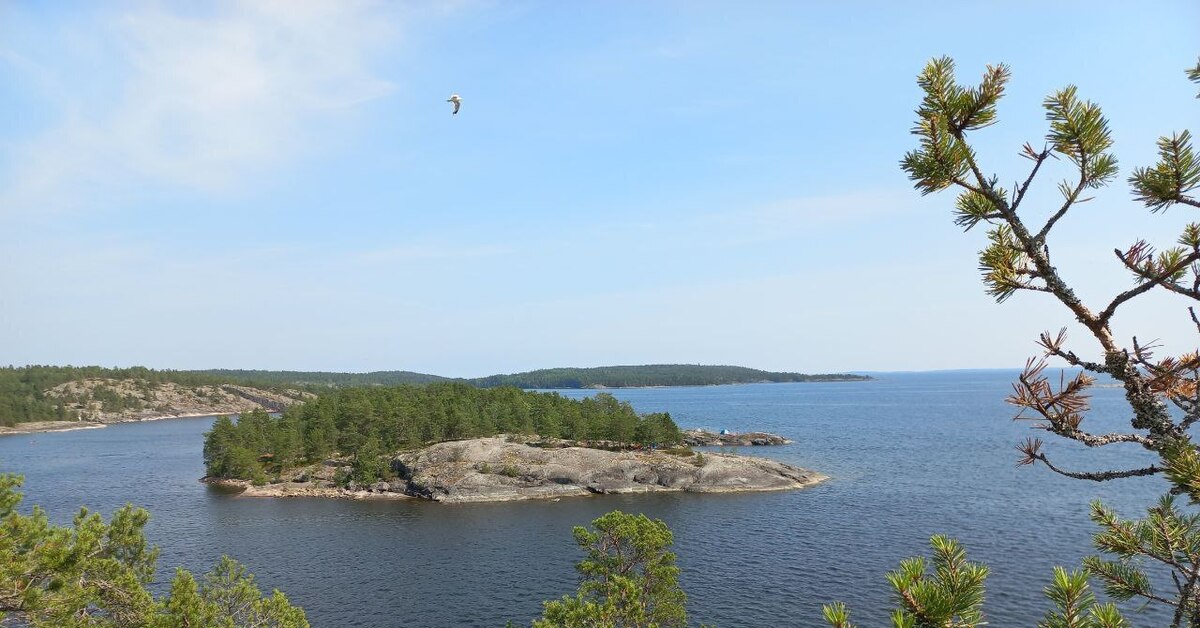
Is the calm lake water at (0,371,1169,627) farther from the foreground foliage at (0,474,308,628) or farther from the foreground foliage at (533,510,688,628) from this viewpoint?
the foreground foliage at (0,474,308,628)

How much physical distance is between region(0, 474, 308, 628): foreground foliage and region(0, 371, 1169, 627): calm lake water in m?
20.3

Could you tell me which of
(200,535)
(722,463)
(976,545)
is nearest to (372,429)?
(200,535)

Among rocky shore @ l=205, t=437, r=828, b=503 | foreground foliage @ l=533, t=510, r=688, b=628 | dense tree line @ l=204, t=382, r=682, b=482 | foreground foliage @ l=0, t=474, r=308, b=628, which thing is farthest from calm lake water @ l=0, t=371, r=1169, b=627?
foreground foliage @ l=0, t=474, r=308, b=628

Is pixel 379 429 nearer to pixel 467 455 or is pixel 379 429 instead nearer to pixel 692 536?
pixel 467 455

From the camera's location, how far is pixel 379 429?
344ft

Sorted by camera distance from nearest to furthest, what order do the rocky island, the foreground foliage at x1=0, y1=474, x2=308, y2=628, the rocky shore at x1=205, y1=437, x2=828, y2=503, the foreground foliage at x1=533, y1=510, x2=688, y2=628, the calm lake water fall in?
the foreground foliage at x1=0, y1=474, x2=308, y2=628 → the foreground foliage at x1=533, y1=510, x2=688, y2=628 → the calm lake water → the rocky shore at x1=205, y1=437, x2=828, y2=503 → the rocky island

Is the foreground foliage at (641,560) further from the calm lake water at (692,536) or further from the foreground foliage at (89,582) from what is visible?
the calm lake water at (692,536)

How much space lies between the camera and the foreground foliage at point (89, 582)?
774 inches

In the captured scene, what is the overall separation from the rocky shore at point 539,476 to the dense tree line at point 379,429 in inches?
192

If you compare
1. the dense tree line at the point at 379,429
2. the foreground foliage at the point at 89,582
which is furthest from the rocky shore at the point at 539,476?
the foreground foliage at the point at 89,582

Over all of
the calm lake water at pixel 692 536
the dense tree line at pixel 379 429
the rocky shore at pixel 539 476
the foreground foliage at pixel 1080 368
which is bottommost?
the calm lake water at pixel 692 536

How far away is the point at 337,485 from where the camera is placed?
298ft

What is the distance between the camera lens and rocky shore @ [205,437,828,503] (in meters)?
85.9

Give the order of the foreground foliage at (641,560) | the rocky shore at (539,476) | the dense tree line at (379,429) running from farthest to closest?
the dense tree line at (379,429) → the rocky shore at (539,476) → the foreground foliage at (641,560)
